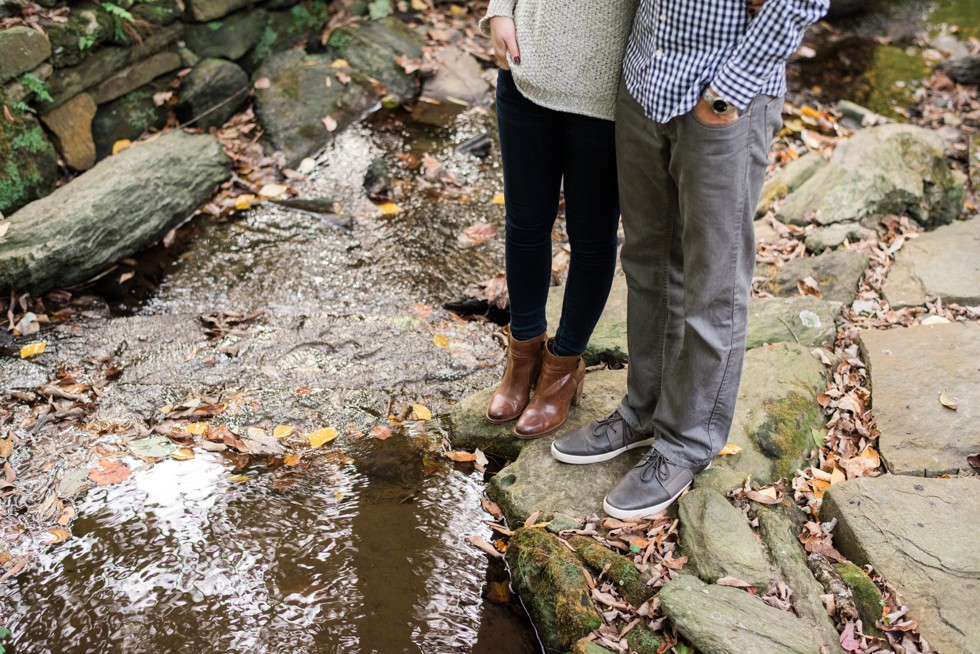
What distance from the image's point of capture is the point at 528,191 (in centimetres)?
245

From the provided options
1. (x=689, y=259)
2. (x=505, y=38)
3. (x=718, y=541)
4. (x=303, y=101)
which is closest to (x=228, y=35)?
(x=303, y=101)

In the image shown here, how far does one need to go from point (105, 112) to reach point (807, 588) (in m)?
4.68

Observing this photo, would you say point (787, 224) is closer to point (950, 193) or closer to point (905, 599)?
point (950, 193)

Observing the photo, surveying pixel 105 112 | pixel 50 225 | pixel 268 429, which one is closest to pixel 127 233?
pixel 50 225

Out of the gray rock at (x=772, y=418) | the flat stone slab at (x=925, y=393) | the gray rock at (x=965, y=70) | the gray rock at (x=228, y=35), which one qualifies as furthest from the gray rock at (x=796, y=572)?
the gray rock at (x=965, y=70)

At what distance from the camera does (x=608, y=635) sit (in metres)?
2.27

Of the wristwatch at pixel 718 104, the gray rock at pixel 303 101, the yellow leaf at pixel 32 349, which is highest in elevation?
the wristwatch at pixel 718 104

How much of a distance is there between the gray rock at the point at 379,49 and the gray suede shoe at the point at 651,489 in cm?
397

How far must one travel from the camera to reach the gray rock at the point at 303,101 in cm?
511

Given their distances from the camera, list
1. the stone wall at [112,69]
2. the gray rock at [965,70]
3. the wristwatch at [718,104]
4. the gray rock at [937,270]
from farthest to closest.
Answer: the gray rock at [965,70] → the stone wall at [112,69] → the gray rock at [937,270] → the wristwatch at [718,104]

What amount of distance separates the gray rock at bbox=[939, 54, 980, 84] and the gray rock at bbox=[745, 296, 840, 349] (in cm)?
447

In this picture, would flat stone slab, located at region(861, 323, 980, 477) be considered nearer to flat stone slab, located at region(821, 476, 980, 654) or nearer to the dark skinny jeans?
flat stone slab, located at region(821, 476, 980, 654)

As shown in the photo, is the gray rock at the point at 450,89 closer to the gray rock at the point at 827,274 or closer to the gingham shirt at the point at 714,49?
the gray rock at the point at 827,274

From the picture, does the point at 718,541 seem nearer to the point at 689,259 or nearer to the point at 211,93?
the point at 689,259
